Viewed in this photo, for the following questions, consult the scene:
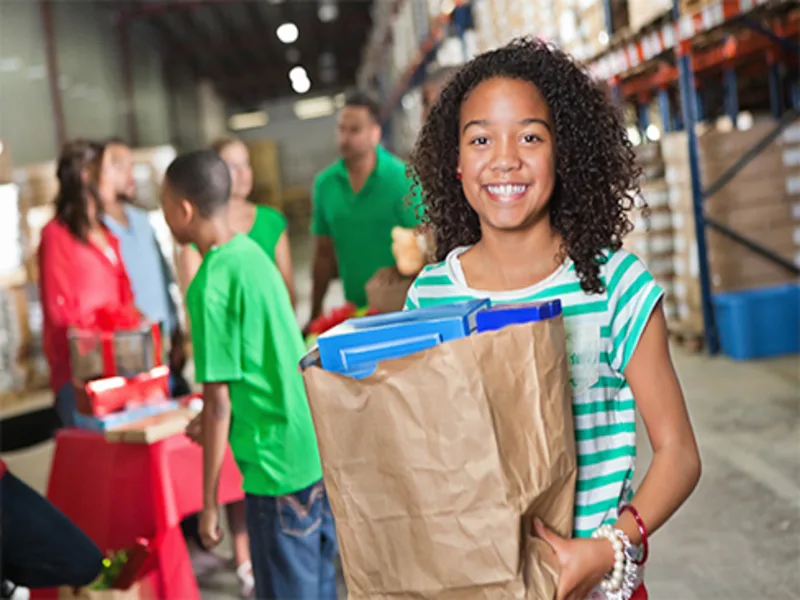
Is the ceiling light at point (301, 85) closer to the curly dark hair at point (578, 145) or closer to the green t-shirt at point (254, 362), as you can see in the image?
the green t-shirt at point (254, 362)

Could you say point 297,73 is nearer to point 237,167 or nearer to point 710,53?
point 710,53

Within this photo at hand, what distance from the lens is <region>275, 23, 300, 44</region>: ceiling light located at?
2480cm

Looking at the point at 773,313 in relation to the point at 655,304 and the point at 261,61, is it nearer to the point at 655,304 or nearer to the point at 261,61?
the point at 655,304

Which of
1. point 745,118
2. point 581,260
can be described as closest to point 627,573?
point 581,260

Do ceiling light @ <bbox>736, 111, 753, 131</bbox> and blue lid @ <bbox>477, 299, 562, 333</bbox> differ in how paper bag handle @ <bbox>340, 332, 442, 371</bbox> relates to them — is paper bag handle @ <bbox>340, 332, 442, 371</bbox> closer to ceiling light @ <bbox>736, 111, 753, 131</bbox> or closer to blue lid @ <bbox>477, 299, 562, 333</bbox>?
blue lid @ <bbox>477, 299, 562, 333</bbox>

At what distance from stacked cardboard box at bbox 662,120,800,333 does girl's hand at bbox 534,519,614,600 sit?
19.6ft

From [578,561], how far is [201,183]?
1744 mm

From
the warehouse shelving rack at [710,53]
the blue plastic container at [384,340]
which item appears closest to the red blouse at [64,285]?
the warehouse shelving rack at [710,53]

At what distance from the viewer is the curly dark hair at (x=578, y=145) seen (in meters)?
1.47

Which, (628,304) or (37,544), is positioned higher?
(628,304)

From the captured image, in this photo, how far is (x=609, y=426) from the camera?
1.46 meters

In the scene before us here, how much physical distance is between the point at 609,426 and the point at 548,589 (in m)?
0.35

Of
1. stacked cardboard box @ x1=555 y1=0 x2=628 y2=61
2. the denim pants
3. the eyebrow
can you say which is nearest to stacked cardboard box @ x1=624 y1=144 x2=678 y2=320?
stacked cardboard box @ x1=555 y1=0 x2=628 y2=61

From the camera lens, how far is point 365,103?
4570mm
